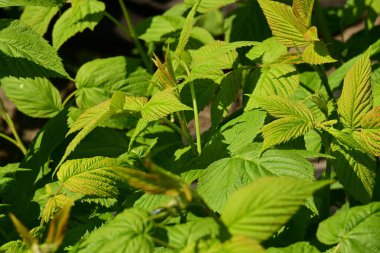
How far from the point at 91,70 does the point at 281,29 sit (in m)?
0.77

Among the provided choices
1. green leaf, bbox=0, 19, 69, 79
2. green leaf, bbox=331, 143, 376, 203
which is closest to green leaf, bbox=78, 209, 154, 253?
green leaf, bbox=331, 143, 376, 203

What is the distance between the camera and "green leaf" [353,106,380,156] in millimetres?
1301

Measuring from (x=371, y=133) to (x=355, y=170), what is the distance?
10 centimetres

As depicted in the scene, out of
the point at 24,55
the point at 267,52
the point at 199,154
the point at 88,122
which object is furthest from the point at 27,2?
the point at 267,52

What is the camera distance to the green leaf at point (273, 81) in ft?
5.25

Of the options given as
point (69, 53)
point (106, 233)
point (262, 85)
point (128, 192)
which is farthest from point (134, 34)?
point (106, 233)

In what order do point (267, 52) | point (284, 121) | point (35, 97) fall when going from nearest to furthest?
point (284, 121), point (267, 52), point (35, 97)

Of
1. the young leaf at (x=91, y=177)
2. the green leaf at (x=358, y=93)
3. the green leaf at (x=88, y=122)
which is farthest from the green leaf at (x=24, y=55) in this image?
the green leaf at (x=358, y=93)

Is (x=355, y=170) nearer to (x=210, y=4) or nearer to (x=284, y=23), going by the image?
(x=284, y=23)

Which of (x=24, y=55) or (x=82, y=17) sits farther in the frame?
(x=82, y=17)

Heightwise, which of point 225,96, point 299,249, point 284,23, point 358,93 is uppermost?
point 284,23

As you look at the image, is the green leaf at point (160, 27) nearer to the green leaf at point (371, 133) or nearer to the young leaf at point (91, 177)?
the young leaf at point (91, 177)

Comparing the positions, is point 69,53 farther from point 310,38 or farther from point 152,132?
point 310,38

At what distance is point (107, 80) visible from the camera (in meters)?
2.04
